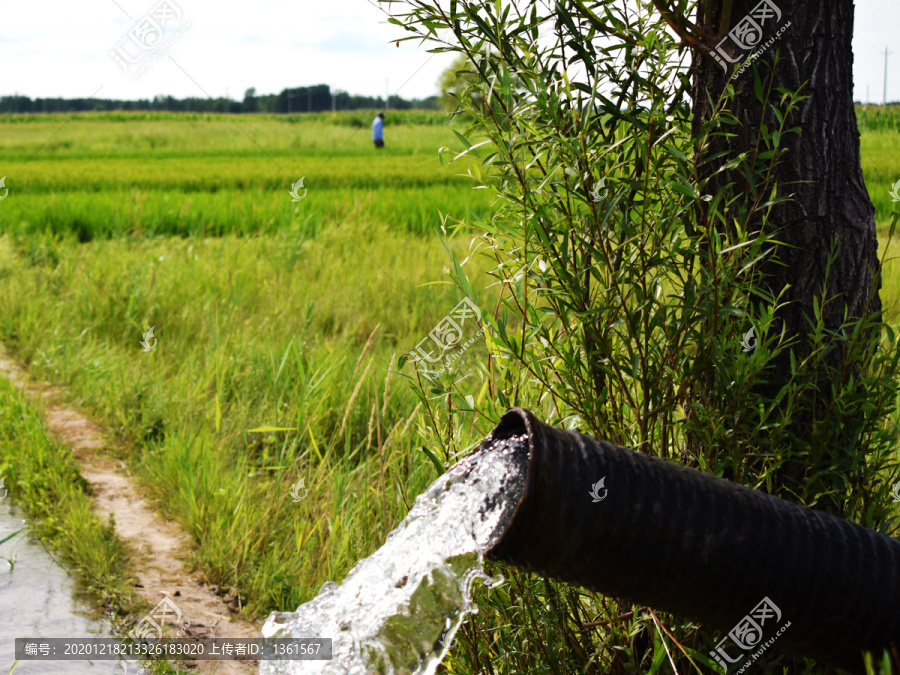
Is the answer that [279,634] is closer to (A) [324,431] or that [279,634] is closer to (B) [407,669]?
(B) [407,669]

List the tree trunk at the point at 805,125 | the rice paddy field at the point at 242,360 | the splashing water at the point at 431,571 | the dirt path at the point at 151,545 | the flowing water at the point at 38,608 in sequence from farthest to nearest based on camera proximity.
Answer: the rice paddy field at the point at 242,360
the dirt path at the point at 151,545
the flowing water at the point at 38,608
the tree trunk at the point at 805,125
the splashing water at the point at 431,571

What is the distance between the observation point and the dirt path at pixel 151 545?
7.72 feet

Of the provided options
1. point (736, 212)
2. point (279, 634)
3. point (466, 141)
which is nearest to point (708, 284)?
point (736, 212)

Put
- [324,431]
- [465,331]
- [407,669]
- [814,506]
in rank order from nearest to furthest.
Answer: [407,669], [814,506], [324,431], [465,331]

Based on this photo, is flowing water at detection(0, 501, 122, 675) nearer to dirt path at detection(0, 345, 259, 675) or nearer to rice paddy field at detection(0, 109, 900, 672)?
rice paddy field at detection(0, 109, 900, 672)

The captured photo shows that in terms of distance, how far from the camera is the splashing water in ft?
4.92

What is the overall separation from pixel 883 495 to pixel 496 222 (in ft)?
3.41

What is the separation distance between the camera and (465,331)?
4.68 metres

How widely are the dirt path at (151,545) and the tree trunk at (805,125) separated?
6.16 feet

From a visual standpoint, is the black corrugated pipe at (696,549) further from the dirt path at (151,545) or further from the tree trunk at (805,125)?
the dirt path at (151,545)

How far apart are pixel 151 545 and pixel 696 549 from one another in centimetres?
216

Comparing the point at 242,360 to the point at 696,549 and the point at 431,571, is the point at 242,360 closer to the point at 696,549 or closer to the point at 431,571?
the point at 431,571

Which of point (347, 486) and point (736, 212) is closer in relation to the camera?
point (736, 212)

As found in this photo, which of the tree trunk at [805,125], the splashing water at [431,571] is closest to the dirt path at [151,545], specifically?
the splashing water at [431,571]
